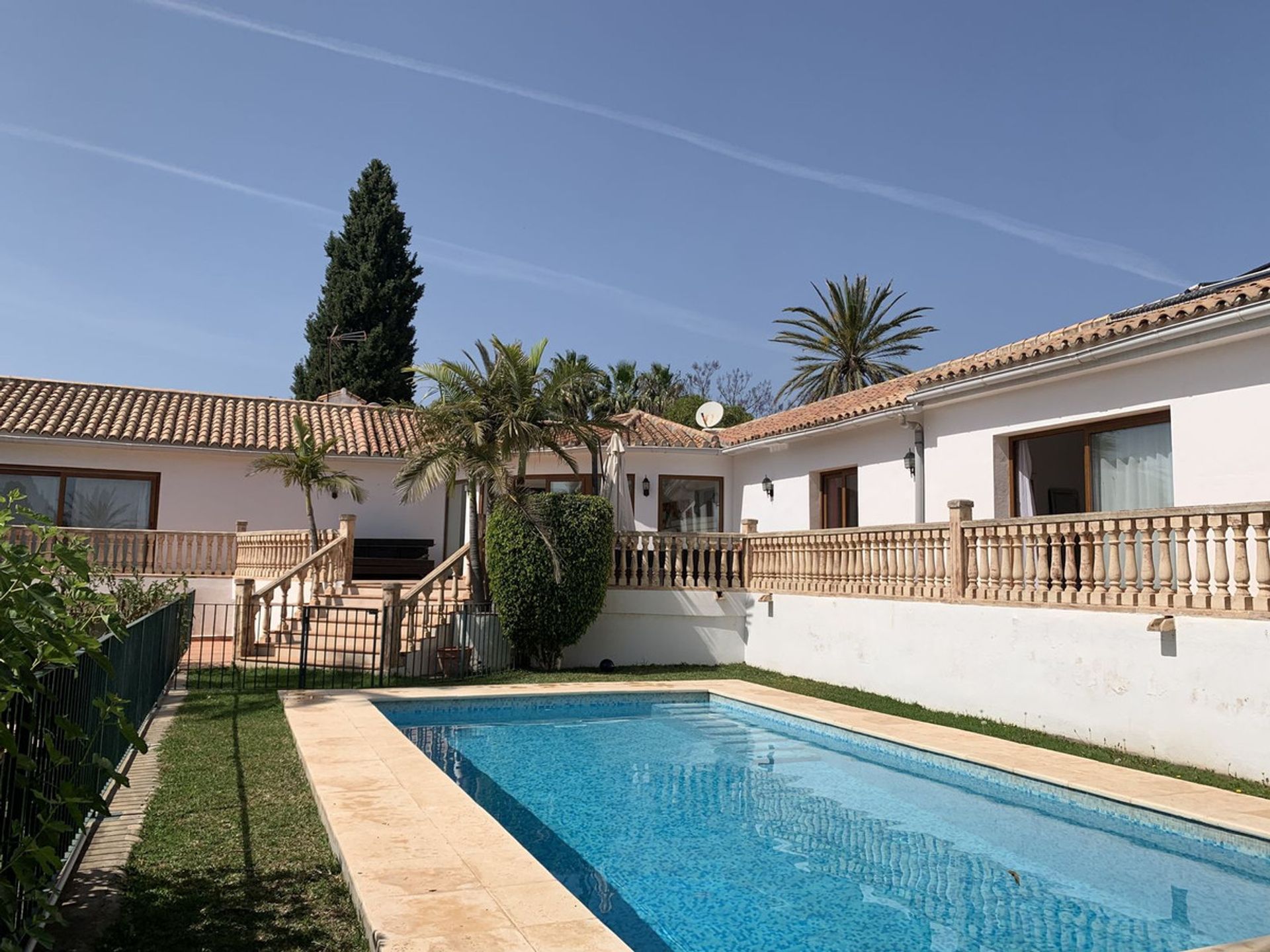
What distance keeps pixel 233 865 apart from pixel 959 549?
9.61m

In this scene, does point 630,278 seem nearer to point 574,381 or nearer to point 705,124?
point 705,124

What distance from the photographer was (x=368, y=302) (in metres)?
43.7

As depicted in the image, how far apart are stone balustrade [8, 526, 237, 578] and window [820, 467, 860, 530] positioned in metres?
13.7

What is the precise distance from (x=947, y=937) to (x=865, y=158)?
1920 centimetres

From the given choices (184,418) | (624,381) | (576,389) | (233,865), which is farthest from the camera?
(624,381)

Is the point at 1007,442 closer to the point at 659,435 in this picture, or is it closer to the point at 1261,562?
the point at 1261,562

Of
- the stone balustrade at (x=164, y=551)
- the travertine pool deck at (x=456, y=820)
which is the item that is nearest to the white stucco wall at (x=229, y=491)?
the stone balustrade at (x=164, y=551)

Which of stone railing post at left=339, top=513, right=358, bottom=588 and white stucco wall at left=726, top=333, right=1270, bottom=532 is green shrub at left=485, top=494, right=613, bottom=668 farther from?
white stucco wall at left=726, top=333, right=1270, bottom=532

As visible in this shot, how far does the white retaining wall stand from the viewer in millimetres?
8695

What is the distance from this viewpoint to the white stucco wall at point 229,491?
21375 mm

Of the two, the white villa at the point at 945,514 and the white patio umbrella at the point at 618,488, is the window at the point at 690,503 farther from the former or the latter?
the white patio umbrella at the point at 618,488

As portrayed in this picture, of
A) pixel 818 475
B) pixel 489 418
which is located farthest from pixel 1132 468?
pixel 489 418

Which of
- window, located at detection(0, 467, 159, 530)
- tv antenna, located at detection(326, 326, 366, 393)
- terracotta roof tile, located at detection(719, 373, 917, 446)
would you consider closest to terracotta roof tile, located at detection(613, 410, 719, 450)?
terracotta roof tile, located at detection(719, 373, 917, 446)

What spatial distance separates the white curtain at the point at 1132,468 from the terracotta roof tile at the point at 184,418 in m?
15.4
